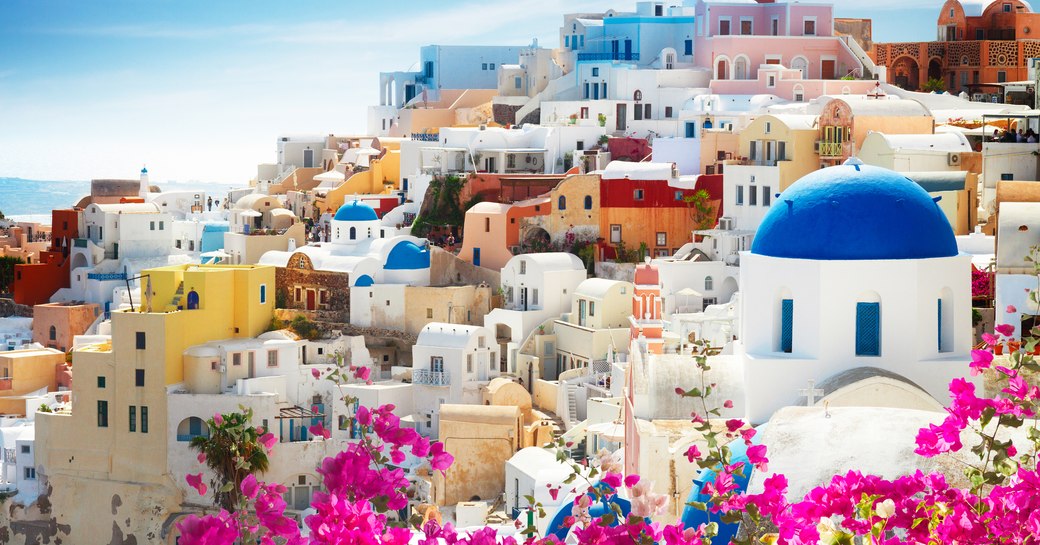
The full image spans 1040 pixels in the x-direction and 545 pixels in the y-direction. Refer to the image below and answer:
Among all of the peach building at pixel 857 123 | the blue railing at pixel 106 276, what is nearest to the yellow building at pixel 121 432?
the blue railing at pixel 106 276

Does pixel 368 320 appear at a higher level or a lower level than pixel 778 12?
lower

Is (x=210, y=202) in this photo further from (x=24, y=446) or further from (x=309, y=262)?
(x=24, y=446)

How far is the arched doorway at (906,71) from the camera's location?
2264 inches

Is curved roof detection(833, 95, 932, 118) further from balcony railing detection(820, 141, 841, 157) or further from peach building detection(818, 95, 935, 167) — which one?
balcony railing detection(820, 141, 841, 157)

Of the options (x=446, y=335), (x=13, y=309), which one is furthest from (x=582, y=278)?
(x=13, y=309)

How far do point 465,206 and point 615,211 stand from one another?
5.94 metres

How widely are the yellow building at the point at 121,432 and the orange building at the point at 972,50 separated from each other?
3176 cm

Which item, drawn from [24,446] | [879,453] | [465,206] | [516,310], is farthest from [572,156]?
[879,453]

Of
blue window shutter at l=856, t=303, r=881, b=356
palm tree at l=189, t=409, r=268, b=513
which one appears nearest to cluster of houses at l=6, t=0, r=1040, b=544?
blue window shutter at l=856, t=303, r=881, b=356

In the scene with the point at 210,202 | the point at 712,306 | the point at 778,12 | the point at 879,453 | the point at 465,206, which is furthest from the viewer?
the point at 210,202

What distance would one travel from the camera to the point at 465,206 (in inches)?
1751

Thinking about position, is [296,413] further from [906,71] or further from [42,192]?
[42,192]

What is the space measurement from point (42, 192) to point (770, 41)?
321 feet

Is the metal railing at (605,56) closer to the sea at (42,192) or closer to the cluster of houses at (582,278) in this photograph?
the cluster of houses at (582,278)
